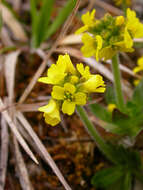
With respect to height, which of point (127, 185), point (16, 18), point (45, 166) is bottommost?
point (127, 185)

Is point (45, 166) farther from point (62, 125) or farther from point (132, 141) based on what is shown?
point (132, 141)

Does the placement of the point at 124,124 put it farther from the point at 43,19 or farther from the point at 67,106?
the point at 43,19

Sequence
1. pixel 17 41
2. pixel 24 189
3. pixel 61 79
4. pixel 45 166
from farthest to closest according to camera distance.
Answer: pixel 17 41 → pixel 45 166 → pixel 24 189 → pixel 61 79

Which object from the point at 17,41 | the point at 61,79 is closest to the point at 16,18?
the point at 17,41

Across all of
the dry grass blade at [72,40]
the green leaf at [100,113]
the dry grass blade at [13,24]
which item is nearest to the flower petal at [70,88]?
the green leaf at [100,113]

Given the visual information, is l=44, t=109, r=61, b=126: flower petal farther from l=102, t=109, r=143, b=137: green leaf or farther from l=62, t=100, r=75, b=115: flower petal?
l=102, t=109, r=143, b=137: green leaf

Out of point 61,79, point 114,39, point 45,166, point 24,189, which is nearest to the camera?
point 61,79
